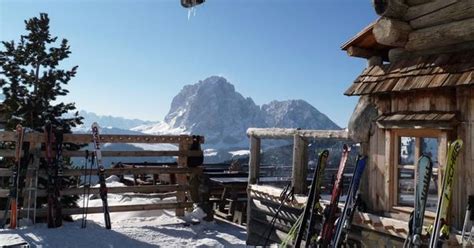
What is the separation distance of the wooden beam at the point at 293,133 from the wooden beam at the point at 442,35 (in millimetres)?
1587

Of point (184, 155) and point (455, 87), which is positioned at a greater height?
point (455, 87)

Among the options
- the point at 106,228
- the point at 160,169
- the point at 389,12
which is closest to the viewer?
the point at 389,12

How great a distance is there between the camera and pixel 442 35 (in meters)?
5.45

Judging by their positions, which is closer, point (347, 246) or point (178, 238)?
point (347, 246)

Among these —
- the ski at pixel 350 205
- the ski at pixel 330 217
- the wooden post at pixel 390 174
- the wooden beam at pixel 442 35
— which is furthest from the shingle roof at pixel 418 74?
the ski at pixel 330 217

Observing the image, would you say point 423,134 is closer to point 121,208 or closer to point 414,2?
point 414,2

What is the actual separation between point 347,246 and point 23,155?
6232 millimetres

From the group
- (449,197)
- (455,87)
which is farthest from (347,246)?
(455,87)

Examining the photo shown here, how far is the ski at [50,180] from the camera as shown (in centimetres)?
846

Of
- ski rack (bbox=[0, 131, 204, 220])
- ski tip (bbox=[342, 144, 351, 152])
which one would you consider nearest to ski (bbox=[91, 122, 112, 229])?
ski rack (bbox=[0, 131, 204, 220])

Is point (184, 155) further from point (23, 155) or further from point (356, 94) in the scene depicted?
point (356, 94)

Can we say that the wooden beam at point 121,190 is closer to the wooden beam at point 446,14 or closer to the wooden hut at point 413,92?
the wooden hut at point 413,92

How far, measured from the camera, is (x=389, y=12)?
587 cm

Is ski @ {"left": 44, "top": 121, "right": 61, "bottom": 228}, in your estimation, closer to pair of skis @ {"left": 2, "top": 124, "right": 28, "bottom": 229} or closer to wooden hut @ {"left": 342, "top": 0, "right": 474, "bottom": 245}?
pair of skis @ {"left": 2, "top": 124, "right": 28, "bottom": 229}
